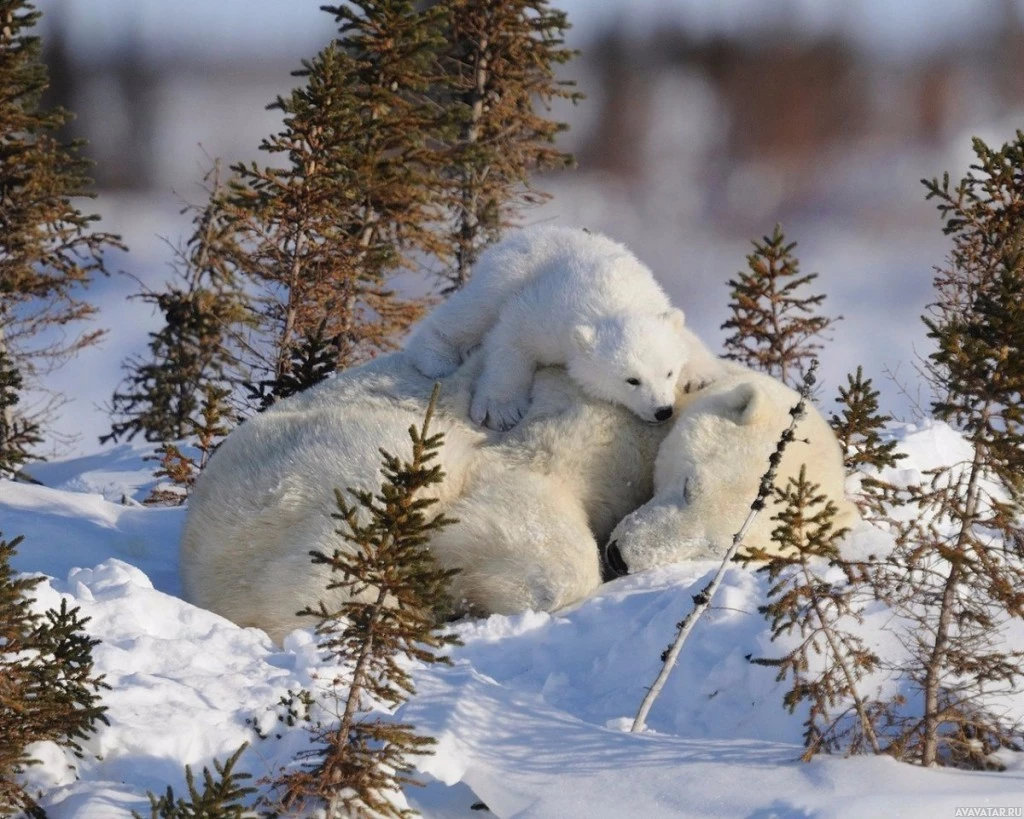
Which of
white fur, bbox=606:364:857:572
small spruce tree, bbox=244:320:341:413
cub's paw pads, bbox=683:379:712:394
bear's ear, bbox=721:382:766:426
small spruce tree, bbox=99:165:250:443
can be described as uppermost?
bear's ear, bbox=721:382:766:426

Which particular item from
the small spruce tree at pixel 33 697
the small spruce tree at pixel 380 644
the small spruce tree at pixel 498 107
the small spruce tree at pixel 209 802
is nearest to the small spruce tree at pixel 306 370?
the small spruce tree at pixel 33 697

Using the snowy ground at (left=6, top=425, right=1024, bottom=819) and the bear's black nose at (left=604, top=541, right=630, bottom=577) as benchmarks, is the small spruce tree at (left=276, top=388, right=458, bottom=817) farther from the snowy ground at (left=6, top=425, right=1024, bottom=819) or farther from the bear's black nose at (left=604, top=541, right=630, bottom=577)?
the bear's black nose at (left=604, top=541, right=630, bottom=577)

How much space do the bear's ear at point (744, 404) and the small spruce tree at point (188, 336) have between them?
12.2 m

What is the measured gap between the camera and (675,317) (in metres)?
6.54

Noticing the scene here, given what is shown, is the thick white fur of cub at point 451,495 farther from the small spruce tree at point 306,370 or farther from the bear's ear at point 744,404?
the small spruce tree at point 306,370

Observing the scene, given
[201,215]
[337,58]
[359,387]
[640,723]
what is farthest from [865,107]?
[640,723]

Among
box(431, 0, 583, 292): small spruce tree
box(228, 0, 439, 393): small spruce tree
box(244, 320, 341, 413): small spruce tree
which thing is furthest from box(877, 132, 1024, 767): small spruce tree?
box(431, 0, 583, 292): small spruce tree

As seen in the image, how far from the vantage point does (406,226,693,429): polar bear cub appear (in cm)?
618

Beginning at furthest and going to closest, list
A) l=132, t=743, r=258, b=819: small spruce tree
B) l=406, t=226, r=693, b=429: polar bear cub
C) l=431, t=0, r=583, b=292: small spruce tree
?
l=431, t=0, r=583, b=292: small spruce tree, l=406, t=226, r=693, b=429: polar bear cub, l=132, t=743, r=258, b=819: small spruce tree

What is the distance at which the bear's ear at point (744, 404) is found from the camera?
5.79m

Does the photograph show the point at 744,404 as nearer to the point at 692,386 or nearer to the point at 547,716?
the point at 692,386

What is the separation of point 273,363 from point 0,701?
28.6 feet

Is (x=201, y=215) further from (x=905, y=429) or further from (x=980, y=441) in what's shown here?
(x=980, y=441)

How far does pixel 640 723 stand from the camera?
411 centimetres
